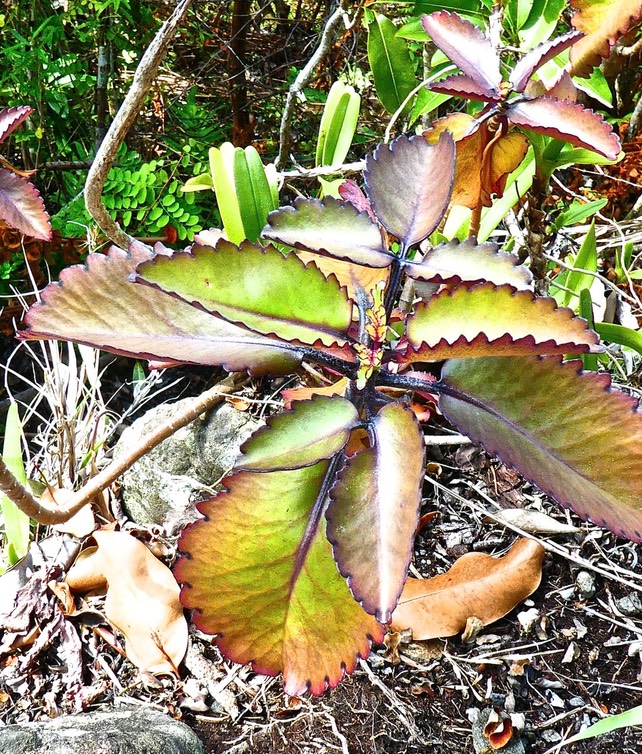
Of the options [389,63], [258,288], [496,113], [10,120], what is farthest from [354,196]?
[389,63]

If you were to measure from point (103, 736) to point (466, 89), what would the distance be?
74 centimetres

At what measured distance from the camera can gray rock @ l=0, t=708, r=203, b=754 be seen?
67cm

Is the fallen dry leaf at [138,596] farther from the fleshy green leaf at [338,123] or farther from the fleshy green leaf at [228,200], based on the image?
the fleshy green leaf at [338,123]

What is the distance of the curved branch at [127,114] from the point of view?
856 mm

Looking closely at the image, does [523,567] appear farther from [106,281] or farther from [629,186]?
[629,186]

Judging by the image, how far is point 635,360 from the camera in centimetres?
112

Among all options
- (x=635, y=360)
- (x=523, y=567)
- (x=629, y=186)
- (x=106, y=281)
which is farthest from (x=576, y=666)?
(x=629, y=186)

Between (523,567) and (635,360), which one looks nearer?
(523,567)

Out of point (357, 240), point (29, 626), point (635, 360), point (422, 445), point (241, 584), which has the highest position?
point (357, 240)

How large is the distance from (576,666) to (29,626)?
0.72 m

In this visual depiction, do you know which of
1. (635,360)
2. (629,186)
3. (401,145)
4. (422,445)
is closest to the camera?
(422,445)

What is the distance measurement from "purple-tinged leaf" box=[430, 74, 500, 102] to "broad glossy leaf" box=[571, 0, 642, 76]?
0.09 meters

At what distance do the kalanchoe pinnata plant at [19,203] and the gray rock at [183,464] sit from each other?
0.38m

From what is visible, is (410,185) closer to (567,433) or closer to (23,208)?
(567,433)
